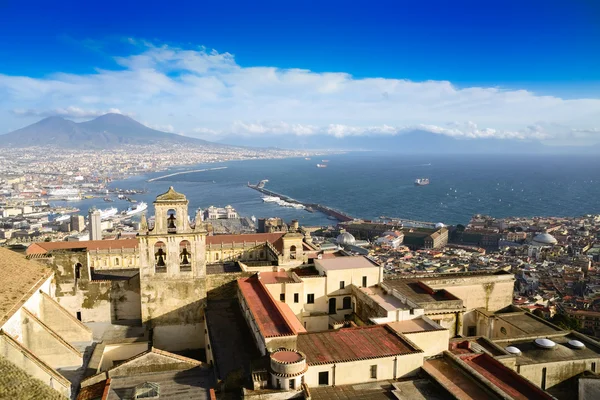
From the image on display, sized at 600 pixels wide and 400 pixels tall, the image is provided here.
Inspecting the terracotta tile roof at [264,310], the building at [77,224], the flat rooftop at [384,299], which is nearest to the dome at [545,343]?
the flat rooftop at [384,299]

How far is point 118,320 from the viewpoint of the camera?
22.3 m

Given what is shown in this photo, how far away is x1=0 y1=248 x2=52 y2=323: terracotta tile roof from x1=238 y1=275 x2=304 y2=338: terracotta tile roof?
8343 mm

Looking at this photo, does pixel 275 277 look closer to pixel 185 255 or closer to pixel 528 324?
pixel 185 255

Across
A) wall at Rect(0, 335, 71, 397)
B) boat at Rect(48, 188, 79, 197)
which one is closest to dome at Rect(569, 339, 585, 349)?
wall at Rect(0, 335, 71, 397)

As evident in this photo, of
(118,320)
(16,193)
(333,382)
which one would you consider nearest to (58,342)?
(118,320)

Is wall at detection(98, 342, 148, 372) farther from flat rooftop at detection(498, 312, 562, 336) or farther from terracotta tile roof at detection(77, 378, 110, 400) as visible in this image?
flat rooftop at detection(498, 312, 562, 336)

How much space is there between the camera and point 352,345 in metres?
16.2

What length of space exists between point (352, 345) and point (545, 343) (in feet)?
29.0

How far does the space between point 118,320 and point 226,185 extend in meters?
166

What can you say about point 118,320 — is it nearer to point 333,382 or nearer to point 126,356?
point 126,356

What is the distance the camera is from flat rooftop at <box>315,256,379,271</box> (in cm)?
2375

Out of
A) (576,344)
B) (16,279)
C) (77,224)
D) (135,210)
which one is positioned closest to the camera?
(16,279)

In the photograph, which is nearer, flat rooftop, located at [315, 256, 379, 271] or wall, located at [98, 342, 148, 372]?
wall, located at [98, 342, 148, 372]

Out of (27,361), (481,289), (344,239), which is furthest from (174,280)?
(344,239)
